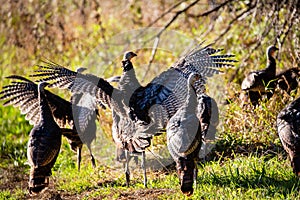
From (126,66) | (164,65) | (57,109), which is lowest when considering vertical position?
(57,109)

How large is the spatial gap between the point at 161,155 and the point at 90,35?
6743mm

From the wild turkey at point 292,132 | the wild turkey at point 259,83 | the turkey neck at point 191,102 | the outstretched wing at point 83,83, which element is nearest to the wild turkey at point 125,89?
the outstretched wing at point 83,83

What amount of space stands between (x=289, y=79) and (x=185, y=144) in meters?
3.30

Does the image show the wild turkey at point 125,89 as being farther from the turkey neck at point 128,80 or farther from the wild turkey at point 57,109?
the wild turkey at point 57,109

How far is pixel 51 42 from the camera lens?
11516 mm

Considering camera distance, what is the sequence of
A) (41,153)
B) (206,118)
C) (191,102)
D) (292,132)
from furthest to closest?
(206,118)
(41,153)
(191,102)
(292,132)

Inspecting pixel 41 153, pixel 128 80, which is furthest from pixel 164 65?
pixel 41 153

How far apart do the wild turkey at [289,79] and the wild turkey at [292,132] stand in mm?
2348

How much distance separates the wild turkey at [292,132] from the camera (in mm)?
5840

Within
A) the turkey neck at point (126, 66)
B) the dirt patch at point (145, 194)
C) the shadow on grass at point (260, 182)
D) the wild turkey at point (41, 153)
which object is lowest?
the dirt patch at point (145, 194)

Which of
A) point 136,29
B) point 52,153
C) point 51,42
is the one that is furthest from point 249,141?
point 136,29

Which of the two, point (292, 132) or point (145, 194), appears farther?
point (145, 194)

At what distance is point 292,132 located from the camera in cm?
593

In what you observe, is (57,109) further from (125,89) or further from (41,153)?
(41,153)
